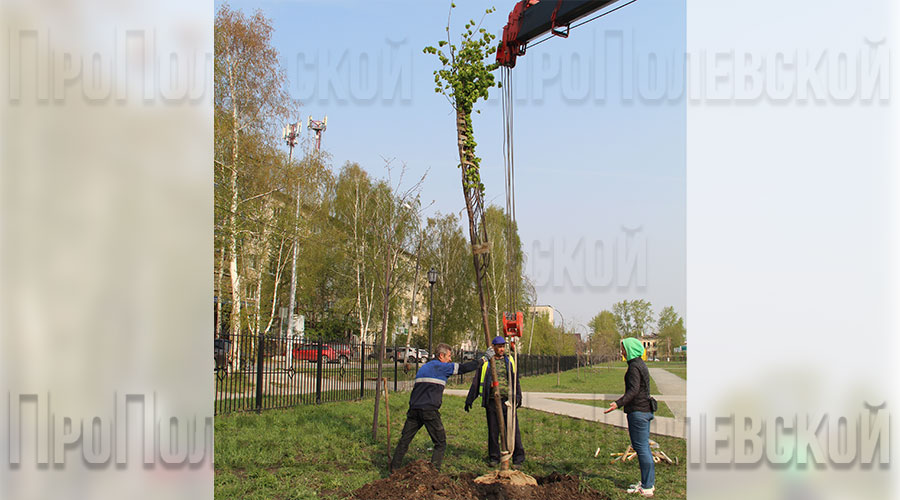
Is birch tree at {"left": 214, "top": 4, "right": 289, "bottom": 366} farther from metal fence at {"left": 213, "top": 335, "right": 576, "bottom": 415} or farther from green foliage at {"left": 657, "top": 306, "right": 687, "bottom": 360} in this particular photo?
green foliage at {"left": 657, "top": 306, "right": 687, "bottom": 360}

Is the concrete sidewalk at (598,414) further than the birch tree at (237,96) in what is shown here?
No

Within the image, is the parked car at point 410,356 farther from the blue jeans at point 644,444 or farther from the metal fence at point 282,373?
the blue jeans at point 644,444

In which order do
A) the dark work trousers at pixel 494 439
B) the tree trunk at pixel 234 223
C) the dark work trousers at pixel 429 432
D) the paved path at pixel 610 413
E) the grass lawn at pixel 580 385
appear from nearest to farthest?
the dark work trousers at pixel 429 432 → the dark work trousers at pixel 494 439 → the paved path at pixel 610 413 → the tree trunk at pixel 234 223 → the grass lawn at pixel 580 385

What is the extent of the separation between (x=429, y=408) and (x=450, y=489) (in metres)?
1.33

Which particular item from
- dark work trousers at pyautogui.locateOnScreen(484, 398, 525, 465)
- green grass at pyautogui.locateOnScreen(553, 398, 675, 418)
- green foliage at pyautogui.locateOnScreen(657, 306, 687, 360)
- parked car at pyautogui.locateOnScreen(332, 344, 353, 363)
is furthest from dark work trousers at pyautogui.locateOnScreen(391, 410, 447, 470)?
green foliage at pyautogui.locateOnScreen(657, 306, 687, 360)

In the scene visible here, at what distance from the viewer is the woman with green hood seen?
6445mm

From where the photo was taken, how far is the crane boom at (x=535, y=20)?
5.93 m

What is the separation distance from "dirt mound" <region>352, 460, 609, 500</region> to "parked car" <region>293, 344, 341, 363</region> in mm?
7032

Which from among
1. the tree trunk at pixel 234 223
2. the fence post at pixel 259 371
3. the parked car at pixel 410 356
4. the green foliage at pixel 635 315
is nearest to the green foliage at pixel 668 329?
the green foliage at pixel 635 315

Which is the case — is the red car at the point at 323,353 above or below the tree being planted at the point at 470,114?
below

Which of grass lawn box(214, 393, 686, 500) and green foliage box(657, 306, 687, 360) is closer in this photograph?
grass lawn box(214, 393, 686, 500)

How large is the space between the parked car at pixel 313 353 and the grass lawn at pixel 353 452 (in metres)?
1.24

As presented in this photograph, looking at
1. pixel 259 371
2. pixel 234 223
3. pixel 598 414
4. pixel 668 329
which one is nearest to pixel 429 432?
pixel 259 371
